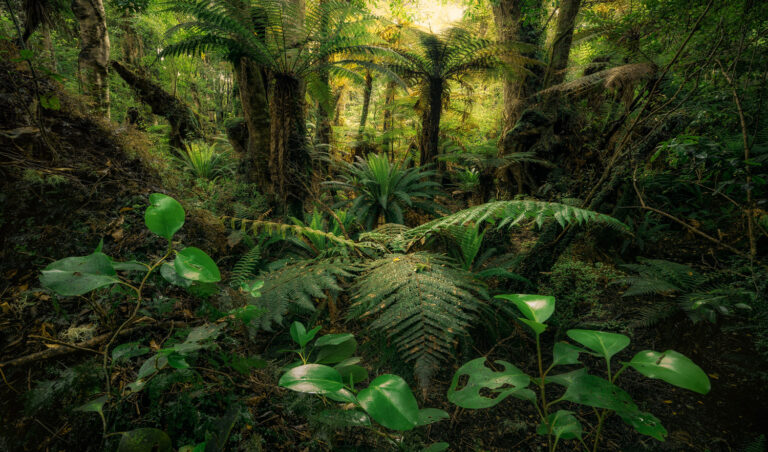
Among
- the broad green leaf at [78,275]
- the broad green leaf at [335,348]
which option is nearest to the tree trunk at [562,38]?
the broad green leaf at [335,348]

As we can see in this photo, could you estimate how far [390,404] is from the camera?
1.66ft

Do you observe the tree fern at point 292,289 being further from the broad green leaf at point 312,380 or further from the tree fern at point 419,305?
the broad green leaf at point 312,380

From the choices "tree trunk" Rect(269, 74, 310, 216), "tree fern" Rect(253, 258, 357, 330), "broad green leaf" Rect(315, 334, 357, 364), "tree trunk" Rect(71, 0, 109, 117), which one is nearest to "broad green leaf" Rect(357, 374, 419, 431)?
"broad green leaf" Rect(315, 334, 357, 364)

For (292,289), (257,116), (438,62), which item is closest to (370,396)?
(292,289)

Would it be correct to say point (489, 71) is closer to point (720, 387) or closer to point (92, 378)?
point (720, 387)

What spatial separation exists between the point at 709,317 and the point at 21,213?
3.04 m

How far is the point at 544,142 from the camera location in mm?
3609

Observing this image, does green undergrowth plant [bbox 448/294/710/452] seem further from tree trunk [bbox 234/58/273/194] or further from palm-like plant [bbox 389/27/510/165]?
palm-like plant [bbox 389/27/510/165]

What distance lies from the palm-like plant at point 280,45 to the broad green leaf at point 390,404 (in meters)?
2.49

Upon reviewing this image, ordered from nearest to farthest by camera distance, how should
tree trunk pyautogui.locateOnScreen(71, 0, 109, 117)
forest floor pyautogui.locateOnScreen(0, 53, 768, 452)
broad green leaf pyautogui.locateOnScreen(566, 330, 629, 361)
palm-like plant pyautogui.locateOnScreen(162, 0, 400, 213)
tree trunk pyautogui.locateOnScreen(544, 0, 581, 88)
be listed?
1. broad green leaf pyautogui.locateOnScreen(566, 330, 629, 361)
2. forest floor pyautogui.locateOnScreen(0, 53, 768, 452)
3. palm-like plant pyautogui.locateOnScreen(162, 0, 400, 213)
4. tree trunk pyautogui.locateOnScreen(71, 0, 109, 117)
5. tree trunk pyautogui.locateOnScreen(544, 0, 581, 88)

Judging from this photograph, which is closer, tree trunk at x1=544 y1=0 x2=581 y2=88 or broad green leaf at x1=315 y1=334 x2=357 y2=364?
broad green leaf at x1=315 y1=334 x2=357 y2=364

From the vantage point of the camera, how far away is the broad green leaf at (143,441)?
1.71 ft

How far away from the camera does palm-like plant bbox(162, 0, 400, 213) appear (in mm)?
2740

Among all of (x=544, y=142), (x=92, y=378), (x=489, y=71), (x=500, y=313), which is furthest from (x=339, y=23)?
(x=92, y=378)
